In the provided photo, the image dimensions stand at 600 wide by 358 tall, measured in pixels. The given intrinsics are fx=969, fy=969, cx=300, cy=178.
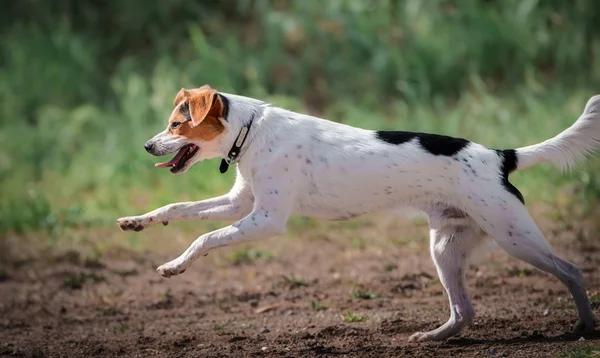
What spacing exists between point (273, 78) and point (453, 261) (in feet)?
23.6

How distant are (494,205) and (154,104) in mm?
6531

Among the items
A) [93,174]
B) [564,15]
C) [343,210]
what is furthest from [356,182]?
[564,15]

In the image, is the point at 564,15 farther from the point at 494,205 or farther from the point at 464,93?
the point at 494,205

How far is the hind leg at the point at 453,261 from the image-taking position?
578cm

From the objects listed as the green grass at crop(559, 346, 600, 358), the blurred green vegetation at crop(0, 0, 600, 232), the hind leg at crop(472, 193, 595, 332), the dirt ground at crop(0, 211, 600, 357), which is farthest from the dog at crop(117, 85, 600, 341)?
the blurred green vegetation at crop(0, 0, 600, 232)

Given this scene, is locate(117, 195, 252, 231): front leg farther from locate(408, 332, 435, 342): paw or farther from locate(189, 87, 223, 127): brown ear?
locate(408, 332, 435, 342): paw

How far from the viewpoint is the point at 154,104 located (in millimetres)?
11297

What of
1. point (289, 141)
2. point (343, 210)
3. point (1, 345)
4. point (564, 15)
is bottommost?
point (1, 345)

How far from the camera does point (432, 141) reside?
5727mm

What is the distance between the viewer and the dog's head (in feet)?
18.9

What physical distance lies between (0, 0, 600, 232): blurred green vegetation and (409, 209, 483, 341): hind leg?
3.90m

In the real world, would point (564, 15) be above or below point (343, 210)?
above

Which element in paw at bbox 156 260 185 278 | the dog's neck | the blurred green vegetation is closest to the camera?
paw at bbox 156 260 185 278

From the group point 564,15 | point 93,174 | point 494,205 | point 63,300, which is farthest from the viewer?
point 564,15
